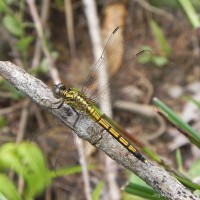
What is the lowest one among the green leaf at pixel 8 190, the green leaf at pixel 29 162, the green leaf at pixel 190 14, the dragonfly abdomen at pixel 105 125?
the green leaf at pixel 8 190

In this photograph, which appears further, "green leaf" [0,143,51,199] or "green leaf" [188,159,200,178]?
"green leaf" [0,143,51,199]

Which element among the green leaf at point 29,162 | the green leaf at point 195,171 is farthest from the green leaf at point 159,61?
the green leaf at point 195,171

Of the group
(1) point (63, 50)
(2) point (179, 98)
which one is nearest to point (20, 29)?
(1) point (63, 50)

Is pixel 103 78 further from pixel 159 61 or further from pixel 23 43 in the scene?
pixel 159 61

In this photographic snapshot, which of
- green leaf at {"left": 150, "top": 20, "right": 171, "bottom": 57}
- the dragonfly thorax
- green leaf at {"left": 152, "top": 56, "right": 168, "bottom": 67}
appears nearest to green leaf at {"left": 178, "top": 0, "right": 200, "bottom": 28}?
green leaf at {"left": 150, "top": 20, "right": 171, "bottom": 57}

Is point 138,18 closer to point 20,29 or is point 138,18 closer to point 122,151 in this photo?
point 20,29

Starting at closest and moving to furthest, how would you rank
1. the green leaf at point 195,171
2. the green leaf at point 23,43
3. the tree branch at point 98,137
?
1. the tree branch at point 98,137
2. the green leaf at point 195,171
3. the green leaf at point 23,43

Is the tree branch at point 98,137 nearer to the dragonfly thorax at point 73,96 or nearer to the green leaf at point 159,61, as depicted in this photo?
the dragonfly thorax at point 73,96

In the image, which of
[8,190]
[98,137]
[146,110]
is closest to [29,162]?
[8,190]

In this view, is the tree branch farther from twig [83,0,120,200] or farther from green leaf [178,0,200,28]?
green leaf [178,0,200,28]
